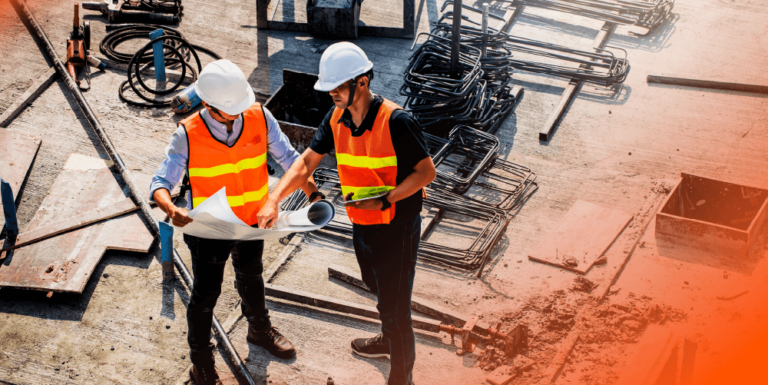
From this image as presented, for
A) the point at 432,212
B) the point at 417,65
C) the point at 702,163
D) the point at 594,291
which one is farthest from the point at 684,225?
the point at 417,65

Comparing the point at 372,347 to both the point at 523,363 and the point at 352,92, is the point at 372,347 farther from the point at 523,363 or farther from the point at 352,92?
the point at 352,92

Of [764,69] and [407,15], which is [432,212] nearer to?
[407,15]

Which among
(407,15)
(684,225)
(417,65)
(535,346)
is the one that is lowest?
(535,346)

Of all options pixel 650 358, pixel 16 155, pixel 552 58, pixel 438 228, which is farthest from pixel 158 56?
pixel 650 358

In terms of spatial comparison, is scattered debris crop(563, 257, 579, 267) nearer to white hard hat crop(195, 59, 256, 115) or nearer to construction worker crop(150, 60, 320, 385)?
construction worker crop(150, 60, 320, 385)

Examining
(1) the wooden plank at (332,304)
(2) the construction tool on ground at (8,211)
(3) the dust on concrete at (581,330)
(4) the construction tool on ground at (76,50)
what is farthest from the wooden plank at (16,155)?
(3) the dust on concrete at (581,330)

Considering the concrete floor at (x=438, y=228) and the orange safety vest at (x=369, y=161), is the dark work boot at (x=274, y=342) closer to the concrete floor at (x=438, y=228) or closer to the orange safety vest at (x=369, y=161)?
the concrete floor at (x=438, y=228)

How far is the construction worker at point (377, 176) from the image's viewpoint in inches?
148

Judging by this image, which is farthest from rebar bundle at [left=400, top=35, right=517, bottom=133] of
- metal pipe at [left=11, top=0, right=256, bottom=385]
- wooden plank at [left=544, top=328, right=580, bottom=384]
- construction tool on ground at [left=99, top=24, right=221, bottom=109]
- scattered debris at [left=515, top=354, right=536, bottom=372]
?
scattered debris at [left=515, top=354, right=536, bottom=372]

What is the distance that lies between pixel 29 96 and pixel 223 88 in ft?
19.7

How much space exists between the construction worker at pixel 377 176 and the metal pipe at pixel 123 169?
1322 mm

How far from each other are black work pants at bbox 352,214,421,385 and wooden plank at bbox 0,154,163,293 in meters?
2.98

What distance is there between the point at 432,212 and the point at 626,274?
2098 mm

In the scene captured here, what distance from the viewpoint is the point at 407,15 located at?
1096cm
